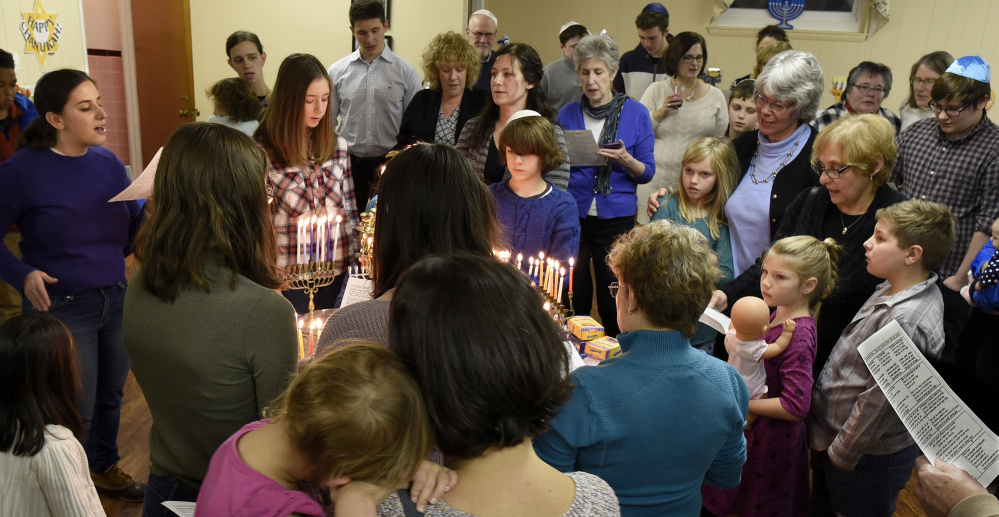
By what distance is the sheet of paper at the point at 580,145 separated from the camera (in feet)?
10.3

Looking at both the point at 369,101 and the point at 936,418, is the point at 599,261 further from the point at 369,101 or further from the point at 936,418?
the point at 936,418

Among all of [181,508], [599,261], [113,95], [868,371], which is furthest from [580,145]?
[113,95]

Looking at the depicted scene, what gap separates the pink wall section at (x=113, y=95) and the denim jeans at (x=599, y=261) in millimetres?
4595

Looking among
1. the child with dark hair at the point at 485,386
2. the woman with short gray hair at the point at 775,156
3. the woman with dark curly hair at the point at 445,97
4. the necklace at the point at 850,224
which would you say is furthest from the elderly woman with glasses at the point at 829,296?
the woman with dark curly hair at the point at 445,97

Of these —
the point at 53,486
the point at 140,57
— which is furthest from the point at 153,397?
the point at 140,57

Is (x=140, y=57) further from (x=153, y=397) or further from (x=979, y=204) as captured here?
(x=979, y=204)

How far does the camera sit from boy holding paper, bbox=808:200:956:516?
6.40 ft

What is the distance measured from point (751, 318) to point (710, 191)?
919 millimetres

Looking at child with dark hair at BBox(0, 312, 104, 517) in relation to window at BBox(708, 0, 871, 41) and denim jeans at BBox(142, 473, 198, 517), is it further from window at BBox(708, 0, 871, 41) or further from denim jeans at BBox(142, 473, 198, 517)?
window at BBox(708, 0, 871, 41)

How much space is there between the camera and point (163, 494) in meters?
1.48

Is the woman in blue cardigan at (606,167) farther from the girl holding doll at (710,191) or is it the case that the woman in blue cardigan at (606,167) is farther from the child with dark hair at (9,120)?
the child with dark hair at (9,120)

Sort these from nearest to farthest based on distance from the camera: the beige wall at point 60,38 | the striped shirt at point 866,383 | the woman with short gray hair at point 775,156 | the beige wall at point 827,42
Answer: the striped shirt at point 866,383
the woman with short gray hair at point 775,156
the beige wall at point 60,38
the beige wall at point 827,42

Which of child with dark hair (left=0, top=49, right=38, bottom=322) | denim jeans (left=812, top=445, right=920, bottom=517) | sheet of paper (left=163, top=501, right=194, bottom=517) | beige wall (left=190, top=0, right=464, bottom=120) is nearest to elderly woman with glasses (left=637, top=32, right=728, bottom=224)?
denim jeans (left=812, top=445, right=920, bottom=517)

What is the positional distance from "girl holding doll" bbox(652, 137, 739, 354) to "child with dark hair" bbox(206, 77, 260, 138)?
2414 mm
